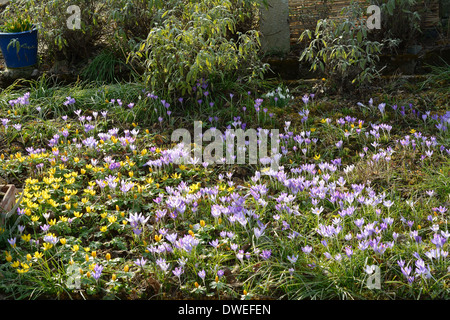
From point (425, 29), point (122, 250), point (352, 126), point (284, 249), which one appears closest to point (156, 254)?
point (122, 250)

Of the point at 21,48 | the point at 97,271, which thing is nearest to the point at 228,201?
the point at 97,271

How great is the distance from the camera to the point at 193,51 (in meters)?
4.90

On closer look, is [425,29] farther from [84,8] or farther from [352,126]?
[84,8]

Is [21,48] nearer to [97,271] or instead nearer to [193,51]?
[193,51]

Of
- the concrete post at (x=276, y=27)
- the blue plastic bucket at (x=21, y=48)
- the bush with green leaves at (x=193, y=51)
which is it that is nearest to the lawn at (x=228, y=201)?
the bush with green leaves at (x=193, y=51)

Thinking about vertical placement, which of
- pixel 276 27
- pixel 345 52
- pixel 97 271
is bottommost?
pixel 97 271

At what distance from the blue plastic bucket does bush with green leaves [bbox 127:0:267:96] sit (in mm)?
1967

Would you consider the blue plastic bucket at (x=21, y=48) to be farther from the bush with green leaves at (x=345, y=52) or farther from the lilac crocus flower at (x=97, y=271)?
the lilac crocus flower at (x=97, y=271)

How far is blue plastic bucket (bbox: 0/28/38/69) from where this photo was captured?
20.3ft

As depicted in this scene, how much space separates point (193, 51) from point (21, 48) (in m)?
2.56

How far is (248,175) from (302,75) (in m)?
2.37

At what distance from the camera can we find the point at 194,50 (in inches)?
185

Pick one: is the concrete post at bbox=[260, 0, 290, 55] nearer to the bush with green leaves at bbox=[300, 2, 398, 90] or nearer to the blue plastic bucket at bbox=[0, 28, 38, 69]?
the bush with green leaves at bbox=[300, 2, 398, 90]

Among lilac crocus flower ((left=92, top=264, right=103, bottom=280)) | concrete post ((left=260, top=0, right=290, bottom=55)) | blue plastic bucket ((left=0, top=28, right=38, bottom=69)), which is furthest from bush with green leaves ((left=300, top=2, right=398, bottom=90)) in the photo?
blue plastic bucket ((left=0, top=28, right=38, bottom=69))
